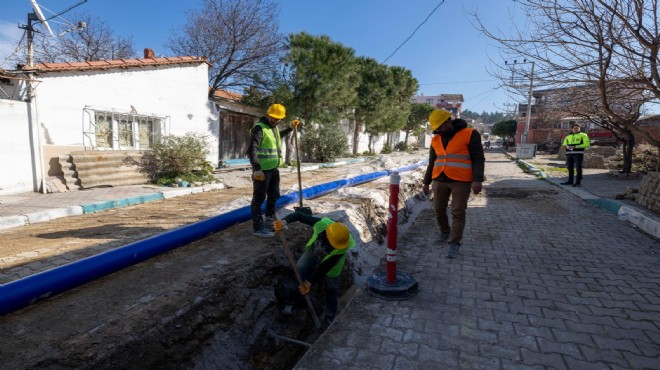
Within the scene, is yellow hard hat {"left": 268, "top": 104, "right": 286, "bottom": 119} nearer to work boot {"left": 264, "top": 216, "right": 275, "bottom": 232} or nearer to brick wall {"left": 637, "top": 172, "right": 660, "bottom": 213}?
work boot {"left": 264, "top": 216, "right": 275, "bottom": 232}

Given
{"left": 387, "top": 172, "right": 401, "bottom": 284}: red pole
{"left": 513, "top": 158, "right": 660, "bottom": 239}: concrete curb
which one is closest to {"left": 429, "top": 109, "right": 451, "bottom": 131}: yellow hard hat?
{"left": 387, "top": 172, "right": 401, "bottom": 284}: red pole

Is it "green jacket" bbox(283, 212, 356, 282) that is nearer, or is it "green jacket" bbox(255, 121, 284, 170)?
"green jacket" bbox(283, 212, 356, 282)

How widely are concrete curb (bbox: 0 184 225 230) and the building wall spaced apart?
205cm

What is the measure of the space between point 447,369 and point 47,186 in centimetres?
829

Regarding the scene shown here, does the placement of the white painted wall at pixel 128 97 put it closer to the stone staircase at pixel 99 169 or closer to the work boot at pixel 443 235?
the stone staircase at pixel 99 169

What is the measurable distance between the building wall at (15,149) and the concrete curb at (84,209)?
6.71ft

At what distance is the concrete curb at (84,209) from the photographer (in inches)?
196

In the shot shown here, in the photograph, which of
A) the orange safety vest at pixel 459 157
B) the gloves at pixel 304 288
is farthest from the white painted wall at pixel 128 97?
the orange safety vest at pixel 459 157

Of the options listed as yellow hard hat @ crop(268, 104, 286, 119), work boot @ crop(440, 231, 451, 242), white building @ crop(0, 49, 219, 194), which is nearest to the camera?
yellow hard hat @ crop(268, 104, 286, 119)

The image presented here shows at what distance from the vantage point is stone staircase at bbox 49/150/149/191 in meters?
7.26

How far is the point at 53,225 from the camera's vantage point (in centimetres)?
497

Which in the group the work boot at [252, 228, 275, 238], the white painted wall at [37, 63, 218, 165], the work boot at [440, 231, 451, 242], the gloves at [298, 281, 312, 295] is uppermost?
the white painted wall at [37, 63, 218, 165]

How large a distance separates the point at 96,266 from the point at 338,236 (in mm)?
2061

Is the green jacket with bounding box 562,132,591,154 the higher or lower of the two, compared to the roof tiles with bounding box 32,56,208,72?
lower
